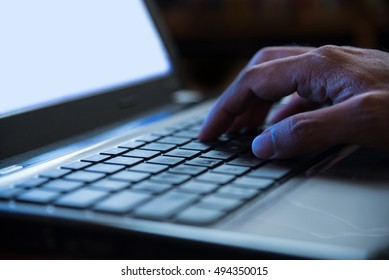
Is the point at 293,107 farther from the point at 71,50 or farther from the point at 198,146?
the point at 71,50

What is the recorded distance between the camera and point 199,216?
41cm

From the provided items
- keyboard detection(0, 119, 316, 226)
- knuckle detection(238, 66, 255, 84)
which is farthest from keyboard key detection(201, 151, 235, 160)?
knuckle detection(238, 66, 255, 84)

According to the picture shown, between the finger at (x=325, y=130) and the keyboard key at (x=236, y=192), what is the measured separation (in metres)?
0.10

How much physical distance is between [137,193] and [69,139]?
256mm

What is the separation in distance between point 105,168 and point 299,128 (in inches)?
7.0

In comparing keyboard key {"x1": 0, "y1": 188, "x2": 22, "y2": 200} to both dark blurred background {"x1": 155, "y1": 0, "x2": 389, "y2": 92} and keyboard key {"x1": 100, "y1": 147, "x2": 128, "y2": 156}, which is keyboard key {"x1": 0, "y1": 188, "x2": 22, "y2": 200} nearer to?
keyboard key {"x1": 100, "y1": 147, "x2": 128, "y2": 156}

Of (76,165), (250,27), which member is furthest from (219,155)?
(250,27)

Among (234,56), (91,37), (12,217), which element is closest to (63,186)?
(12,217)

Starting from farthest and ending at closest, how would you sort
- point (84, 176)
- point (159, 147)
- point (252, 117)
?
point (252, 117), point (159, 147), point (84, 176)

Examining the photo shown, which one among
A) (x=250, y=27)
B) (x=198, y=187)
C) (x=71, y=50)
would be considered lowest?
(x=250, y=27)

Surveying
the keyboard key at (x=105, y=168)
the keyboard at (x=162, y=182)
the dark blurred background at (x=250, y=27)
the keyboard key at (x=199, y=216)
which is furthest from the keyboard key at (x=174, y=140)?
the dark blurred background at (x=250, y=27)

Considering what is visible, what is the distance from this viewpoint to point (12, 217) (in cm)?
44

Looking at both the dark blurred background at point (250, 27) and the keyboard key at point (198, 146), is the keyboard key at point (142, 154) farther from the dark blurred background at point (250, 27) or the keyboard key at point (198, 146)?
the dark blurred background at point (250, 27)

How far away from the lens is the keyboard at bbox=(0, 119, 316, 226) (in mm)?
432
